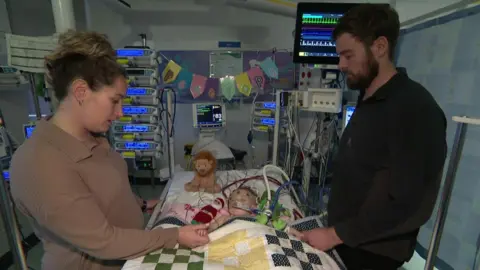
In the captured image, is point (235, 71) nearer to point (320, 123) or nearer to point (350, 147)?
point (320, 123)

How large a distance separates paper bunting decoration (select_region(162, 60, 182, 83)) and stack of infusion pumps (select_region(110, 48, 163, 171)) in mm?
576

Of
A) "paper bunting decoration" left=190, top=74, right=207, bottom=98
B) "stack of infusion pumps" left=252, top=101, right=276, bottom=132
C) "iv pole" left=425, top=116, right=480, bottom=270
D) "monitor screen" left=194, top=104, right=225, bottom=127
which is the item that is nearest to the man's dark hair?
"iv pole" left=425, top=116, right=480, bottom=270

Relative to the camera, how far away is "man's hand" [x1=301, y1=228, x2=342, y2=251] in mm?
1100

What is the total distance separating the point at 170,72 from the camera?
3.40 metres

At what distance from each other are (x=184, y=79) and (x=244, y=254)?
2.95 m

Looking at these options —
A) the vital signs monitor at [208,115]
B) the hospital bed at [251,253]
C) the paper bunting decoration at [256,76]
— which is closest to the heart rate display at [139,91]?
the vital signs monitor at [208,115]

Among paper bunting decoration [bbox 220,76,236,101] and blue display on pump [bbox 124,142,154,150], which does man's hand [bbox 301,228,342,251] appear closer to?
blue display on pump [bbox 124,142,154,150]

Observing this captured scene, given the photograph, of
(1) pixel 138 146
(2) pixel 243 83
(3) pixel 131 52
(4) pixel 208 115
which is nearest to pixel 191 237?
(4) pixel 208 115

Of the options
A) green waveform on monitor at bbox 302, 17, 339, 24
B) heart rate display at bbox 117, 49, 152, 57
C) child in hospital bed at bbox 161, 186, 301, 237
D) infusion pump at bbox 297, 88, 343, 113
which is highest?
green waveform on monitor at bbox 302, 17, 339, 24

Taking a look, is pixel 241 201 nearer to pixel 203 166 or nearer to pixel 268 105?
pixel 203 166

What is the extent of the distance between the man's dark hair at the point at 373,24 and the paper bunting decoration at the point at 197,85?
262 cm

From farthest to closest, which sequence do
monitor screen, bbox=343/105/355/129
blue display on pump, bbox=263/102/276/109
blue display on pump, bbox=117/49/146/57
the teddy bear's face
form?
1. blue display on pump, bbox=263/102/276/109
2. blue display on pump, bbox=117/49/146/57
3. monitor screen, bbox=343/105/355/129
4. the teddy bear's face

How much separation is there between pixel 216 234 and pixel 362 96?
0.96m

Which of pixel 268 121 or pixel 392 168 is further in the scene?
pixel 268 121
